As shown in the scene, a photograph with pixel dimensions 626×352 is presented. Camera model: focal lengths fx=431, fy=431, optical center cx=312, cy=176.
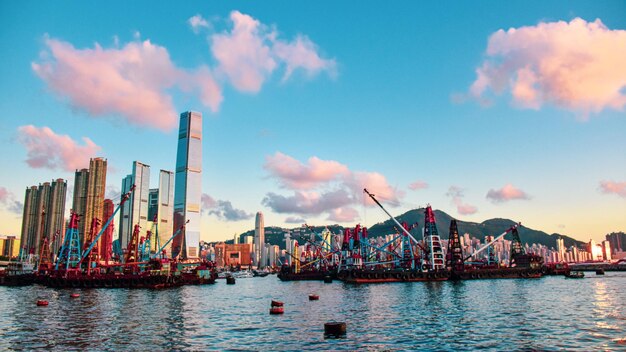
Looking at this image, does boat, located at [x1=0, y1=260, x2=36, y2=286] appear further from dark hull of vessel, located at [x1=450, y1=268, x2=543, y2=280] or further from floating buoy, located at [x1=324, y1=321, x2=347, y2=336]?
dark hull of vessel, located at [x1=450, y1=268, x2=543, y2=280]

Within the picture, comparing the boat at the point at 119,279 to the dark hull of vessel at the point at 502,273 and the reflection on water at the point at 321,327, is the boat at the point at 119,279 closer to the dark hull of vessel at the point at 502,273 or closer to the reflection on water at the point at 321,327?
the reflection on water at the point at 321,327

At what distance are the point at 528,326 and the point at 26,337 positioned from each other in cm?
4712

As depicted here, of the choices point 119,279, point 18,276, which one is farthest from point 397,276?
point 18,276

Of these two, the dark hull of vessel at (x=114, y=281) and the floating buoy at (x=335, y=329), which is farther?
the dark hull of vessel at (x=114, y=281)

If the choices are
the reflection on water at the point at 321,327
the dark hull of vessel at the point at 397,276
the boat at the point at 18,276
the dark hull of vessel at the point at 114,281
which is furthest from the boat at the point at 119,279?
the dark hull of vessel at the point at 397,276

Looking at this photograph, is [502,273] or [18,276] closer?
[18,276]

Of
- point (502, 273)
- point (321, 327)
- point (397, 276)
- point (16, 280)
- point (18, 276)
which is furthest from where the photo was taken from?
point (502, 273)

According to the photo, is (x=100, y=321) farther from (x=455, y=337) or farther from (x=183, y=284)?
(x=183, y=284)

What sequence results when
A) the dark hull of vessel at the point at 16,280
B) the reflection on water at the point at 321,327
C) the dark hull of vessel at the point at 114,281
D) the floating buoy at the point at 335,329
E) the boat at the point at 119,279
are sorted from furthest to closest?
the dark hull of vessel at the point at 16,280 → the boat at the point at 119,279 → the dark hull of vessel at the point at 114,281 → the floating buoy at the point at 335,329 → the reflection on water at the point at 321,327

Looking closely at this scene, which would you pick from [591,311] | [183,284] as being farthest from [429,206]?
[591,311]

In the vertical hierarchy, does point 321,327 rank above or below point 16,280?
above

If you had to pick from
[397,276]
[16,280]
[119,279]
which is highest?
[119,279]

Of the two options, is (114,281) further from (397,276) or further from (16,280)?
(397,276)

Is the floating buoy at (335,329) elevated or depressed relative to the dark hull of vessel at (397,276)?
elevated
